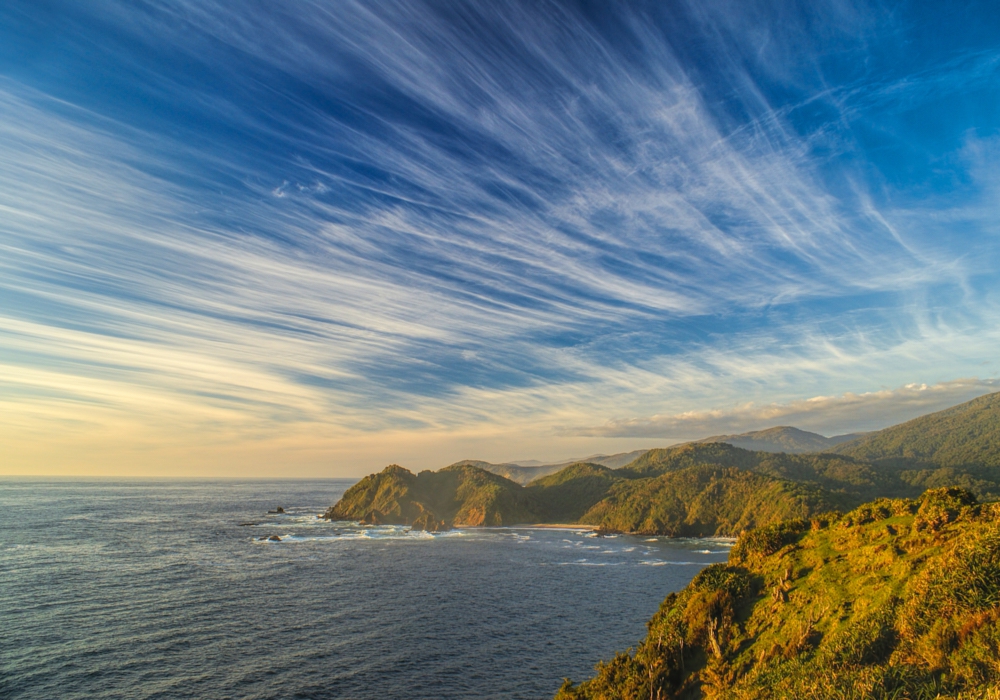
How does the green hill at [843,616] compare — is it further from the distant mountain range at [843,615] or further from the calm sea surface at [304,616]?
the calm sea surface at [304,616]

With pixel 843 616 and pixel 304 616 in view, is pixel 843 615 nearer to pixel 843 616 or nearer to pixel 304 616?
pixel 843 616

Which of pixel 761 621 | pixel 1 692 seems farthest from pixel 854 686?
pixel 1 692

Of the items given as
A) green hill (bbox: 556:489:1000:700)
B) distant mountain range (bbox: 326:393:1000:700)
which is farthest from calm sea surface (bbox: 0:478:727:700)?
distant mountain range (bbox: 326:393:1000:700)

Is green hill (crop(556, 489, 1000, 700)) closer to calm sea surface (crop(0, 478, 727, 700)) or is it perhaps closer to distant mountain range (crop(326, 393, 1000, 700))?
distant mountain range (crop(326, 393, 1000, 700))

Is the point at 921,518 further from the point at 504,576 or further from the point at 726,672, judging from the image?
the point at 504,576

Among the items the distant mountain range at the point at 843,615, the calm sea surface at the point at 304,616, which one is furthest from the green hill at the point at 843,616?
the calm sea surface at the point at 304,616

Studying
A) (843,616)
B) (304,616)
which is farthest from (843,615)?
(304,616)
